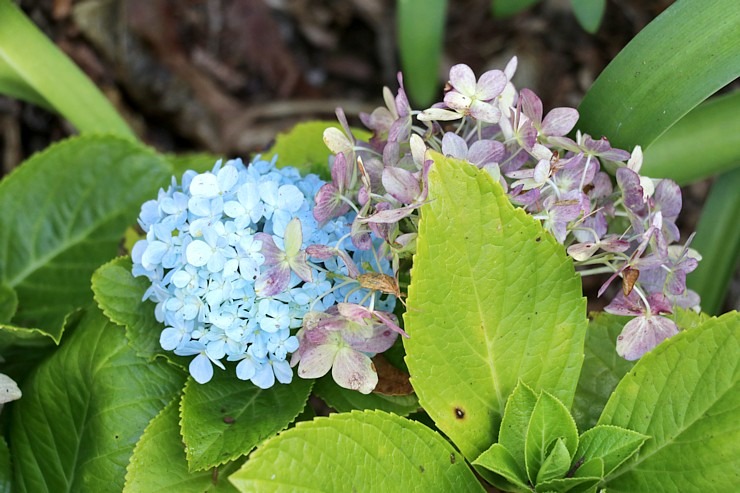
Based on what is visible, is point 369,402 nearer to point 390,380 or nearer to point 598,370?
point 390,380

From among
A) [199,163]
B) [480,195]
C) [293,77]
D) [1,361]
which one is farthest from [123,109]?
[480,195]

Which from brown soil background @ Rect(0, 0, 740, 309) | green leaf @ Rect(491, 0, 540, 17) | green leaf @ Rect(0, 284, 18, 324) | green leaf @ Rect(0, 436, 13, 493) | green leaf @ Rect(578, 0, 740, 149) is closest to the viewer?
green leaf @ Rect(578, 0, 740, 149)

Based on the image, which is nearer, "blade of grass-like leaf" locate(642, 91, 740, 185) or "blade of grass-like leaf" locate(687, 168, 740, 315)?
"blade of grass-like leaf" locate(642, 91, 740, 185)

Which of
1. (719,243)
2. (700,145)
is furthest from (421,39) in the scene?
(719,243)

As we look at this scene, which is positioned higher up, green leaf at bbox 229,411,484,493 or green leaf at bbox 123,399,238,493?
green leaf at bbox 229,411,484,493

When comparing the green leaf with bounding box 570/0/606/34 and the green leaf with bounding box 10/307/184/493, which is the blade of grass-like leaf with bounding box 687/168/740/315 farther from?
the green leaf with bounding box 10/307/184/493

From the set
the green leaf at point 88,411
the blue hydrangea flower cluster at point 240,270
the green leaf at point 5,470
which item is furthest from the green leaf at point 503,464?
the green leaf at point 5,470

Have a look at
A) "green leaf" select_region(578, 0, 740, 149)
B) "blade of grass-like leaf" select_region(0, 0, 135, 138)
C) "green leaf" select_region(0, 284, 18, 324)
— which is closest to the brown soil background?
"blade of grass-like leaf" select_region(0, 0, 135, 138)
